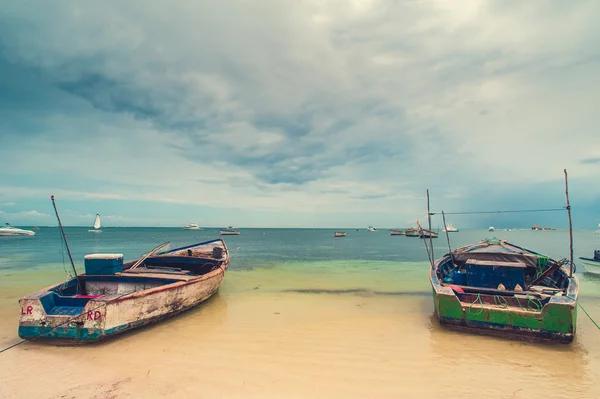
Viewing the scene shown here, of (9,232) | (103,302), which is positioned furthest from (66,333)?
(9,232)

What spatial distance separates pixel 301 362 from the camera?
640 centimetres

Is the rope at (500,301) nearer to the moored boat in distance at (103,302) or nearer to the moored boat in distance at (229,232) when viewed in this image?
the moored boat in distance at (103,302)

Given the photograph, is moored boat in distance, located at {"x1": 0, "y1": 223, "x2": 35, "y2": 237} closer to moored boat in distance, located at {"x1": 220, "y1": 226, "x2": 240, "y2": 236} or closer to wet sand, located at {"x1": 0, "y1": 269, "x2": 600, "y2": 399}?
moored boat in distance, located at {"x1": 220, "y1": 226, "x2": 240, "y2": 236}

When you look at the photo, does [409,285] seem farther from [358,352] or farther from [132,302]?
[132,302]

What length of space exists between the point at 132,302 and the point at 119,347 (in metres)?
0.98

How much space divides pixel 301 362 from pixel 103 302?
4.53 m

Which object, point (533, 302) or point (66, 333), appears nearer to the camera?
point (66, 333)

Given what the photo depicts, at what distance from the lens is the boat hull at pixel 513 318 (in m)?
6.88

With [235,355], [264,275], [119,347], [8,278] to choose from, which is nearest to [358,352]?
[235,355]

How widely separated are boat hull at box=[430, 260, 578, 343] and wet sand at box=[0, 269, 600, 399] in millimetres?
260

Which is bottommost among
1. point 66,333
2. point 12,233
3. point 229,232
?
Result: point 229,232

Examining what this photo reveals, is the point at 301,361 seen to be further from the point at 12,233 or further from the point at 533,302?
the point at 12,233

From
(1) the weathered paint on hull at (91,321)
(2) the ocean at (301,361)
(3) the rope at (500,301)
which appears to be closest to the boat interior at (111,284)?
(2) the ocean at (301,361)

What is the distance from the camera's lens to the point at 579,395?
205 inches
